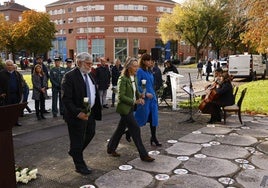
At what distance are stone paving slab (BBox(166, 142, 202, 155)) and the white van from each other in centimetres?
1987

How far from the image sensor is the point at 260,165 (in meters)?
5.65

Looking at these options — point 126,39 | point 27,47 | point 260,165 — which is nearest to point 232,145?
point 260,165

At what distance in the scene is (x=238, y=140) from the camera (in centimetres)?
739

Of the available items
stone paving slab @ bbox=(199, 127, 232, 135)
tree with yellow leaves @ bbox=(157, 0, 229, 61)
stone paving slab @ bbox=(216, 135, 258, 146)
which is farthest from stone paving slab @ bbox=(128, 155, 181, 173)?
tree with yellow leaves @ bbox=(157, 0, 229, 61)

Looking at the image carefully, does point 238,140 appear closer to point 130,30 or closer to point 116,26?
point 130,30

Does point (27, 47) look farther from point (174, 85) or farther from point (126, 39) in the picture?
point (174, 85)

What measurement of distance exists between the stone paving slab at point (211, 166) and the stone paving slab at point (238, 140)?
4.34 ft

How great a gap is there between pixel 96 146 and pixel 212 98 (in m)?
3.83

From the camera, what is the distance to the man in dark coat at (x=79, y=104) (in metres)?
5.00

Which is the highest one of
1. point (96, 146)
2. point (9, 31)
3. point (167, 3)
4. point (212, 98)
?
point (167, 3)

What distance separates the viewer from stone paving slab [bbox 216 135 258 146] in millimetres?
7121

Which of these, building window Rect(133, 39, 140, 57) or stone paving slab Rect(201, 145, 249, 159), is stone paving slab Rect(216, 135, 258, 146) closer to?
stone paving slab Rect(201, 145, 249, 159)

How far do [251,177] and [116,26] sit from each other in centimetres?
8283

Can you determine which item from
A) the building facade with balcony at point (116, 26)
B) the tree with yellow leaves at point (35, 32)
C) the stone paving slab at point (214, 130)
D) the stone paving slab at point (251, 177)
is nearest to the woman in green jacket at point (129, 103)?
the stone paving slab at point (251, 177)
